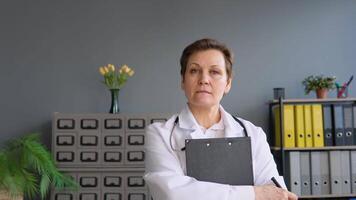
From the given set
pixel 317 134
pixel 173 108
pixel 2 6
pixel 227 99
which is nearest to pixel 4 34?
pixel 2 6

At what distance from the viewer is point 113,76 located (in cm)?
325

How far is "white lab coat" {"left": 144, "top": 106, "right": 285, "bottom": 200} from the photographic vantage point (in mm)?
1104

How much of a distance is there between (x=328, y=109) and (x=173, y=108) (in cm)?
132

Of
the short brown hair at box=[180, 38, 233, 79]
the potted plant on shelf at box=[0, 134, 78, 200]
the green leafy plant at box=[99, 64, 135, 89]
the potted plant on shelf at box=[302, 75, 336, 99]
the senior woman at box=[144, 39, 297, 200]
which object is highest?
the green leafy plant at box=[99, 64, 135, 89]

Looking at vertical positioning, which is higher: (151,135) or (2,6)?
(2,6)

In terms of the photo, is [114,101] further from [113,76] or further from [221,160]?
[221,160]

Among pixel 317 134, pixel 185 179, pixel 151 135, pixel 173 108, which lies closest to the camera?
pixel 185 179

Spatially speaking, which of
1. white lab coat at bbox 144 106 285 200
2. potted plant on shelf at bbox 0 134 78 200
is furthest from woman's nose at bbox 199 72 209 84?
potted plant on shelf at bbox 0 134 78 200

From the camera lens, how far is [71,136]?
3033mm

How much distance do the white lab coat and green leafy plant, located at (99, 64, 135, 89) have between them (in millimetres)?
2037

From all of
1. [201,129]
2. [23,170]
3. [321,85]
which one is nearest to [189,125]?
[201,129]

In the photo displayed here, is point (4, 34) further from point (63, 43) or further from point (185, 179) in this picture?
point (185, 179)

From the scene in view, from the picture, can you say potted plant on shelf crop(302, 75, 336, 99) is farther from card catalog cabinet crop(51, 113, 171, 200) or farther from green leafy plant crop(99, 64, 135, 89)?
green leafy plant crop(99, 64, 135, 89)

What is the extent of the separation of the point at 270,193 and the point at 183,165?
11.0 inches
